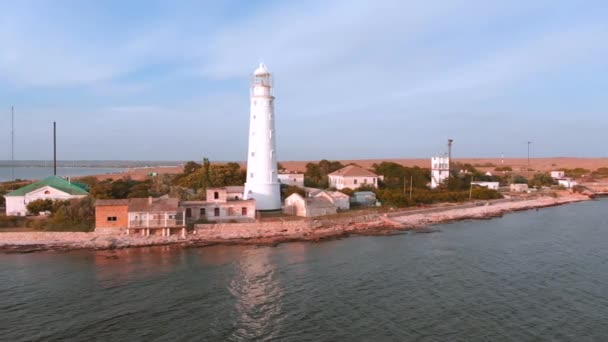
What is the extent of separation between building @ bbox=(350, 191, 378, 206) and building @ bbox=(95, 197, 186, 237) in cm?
1568

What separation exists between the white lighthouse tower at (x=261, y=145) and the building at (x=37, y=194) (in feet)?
35.2

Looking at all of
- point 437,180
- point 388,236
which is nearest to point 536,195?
point 437,180

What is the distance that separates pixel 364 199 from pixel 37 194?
22801 mm

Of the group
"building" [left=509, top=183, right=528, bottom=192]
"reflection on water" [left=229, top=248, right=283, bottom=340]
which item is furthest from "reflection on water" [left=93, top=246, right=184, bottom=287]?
"building" [left=509, top=183, right=528, bottom=192]

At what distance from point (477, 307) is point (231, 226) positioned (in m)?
14.6

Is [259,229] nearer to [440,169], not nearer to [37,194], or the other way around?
[37,194]

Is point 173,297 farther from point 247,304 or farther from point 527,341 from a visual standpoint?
point 527,341

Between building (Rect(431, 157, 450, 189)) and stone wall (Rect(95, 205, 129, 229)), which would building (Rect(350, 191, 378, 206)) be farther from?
stone wall (Rect(95, 205, 129, 229))

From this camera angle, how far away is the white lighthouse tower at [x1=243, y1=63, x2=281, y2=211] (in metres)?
30.6

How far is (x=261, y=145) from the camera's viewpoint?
30797mm

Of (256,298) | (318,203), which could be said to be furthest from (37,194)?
(256,298)

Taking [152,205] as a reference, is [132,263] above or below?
below

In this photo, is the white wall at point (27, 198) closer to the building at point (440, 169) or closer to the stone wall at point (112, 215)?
the stone wall at point (112, 215)

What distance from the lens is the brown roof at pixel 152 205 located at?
981 inches
